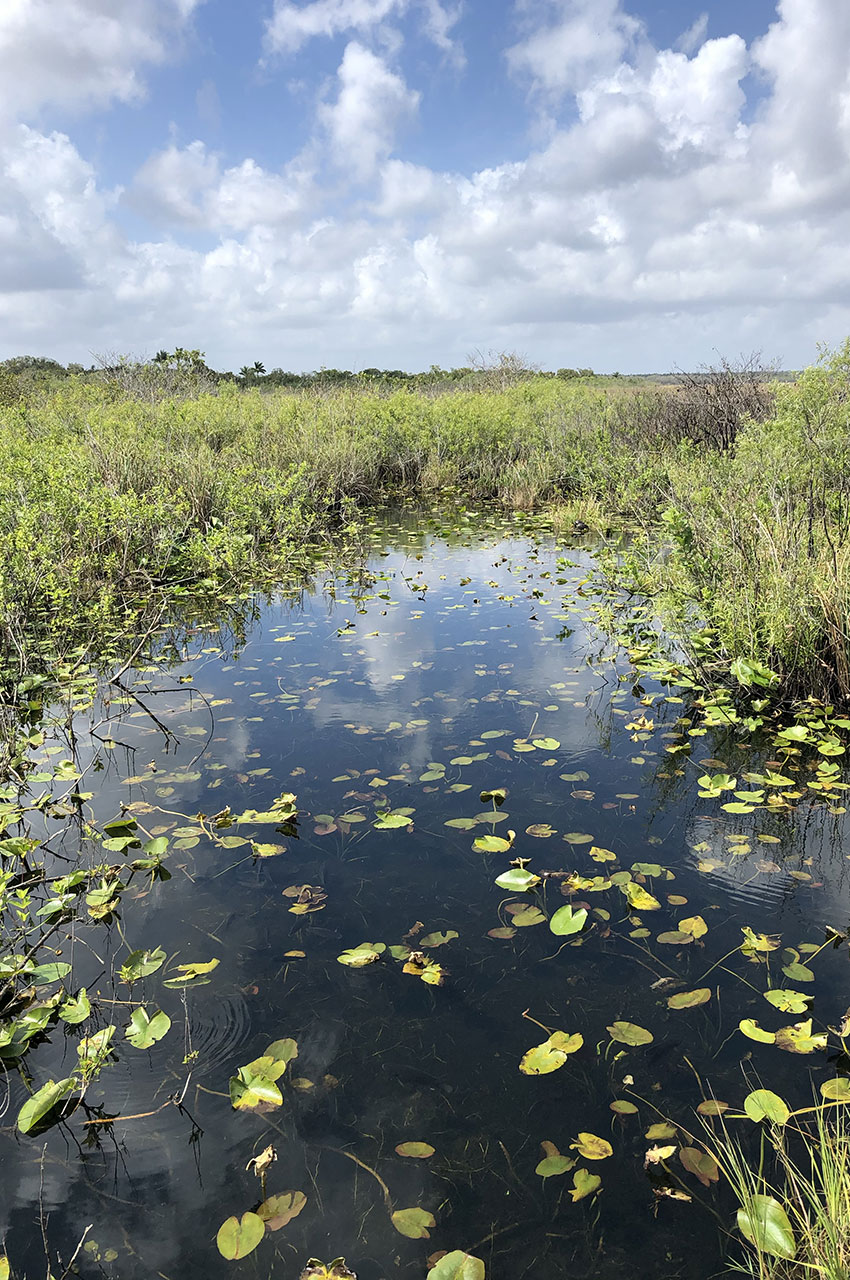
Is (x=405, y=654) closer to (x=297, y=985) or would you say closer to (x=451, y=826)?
(x=451, y=826)

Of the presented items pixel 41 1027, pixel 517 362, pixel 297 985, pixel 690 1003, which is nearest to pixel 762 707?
pixel 690 1003

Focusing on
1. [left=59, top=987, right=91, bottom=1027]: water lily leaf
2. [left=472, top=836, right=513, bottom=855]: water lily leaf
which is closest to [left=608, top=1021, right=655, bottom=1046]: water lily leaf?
[left=472, top=836, right=513, bottom=855]: water lily leaf

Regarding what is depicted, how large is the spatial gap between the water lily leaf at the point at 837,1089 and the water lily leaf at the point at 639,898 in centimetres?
83

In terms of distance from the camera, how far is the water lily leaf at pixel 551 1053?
2.15m

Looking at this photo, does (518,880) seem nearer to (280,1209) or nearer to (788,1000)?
(788,1000)

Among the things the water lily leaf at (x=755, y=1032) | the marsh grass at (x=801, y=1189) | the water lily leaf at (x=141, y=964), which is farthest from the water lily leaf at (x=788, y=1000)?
the water lily leaf at (x=141, y=964)

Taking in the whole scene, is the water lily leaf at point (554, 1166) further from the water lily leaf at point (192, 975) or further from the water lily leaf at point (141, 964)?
the water lily leaf at point (141, 964)

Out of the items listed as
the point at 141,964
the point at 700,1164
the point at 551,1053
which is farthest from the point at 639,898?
the point at 141,964

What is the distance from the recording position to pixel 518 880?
2926mm

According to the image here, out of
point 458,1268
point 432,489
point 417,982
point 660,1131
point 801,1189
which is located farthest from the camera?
point 432,489

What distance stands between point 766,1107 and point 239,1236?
1403mm

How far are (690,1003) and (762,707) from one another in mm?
2552

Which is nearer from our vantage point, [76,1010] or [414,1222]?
[414,1222]

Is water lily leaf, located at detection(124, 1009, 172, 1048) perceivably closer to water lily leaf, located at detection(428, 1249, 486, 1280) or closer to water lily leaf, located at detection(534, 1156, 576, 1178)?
water lily leaf, located at detection(428, 1249, 486, 1280)
